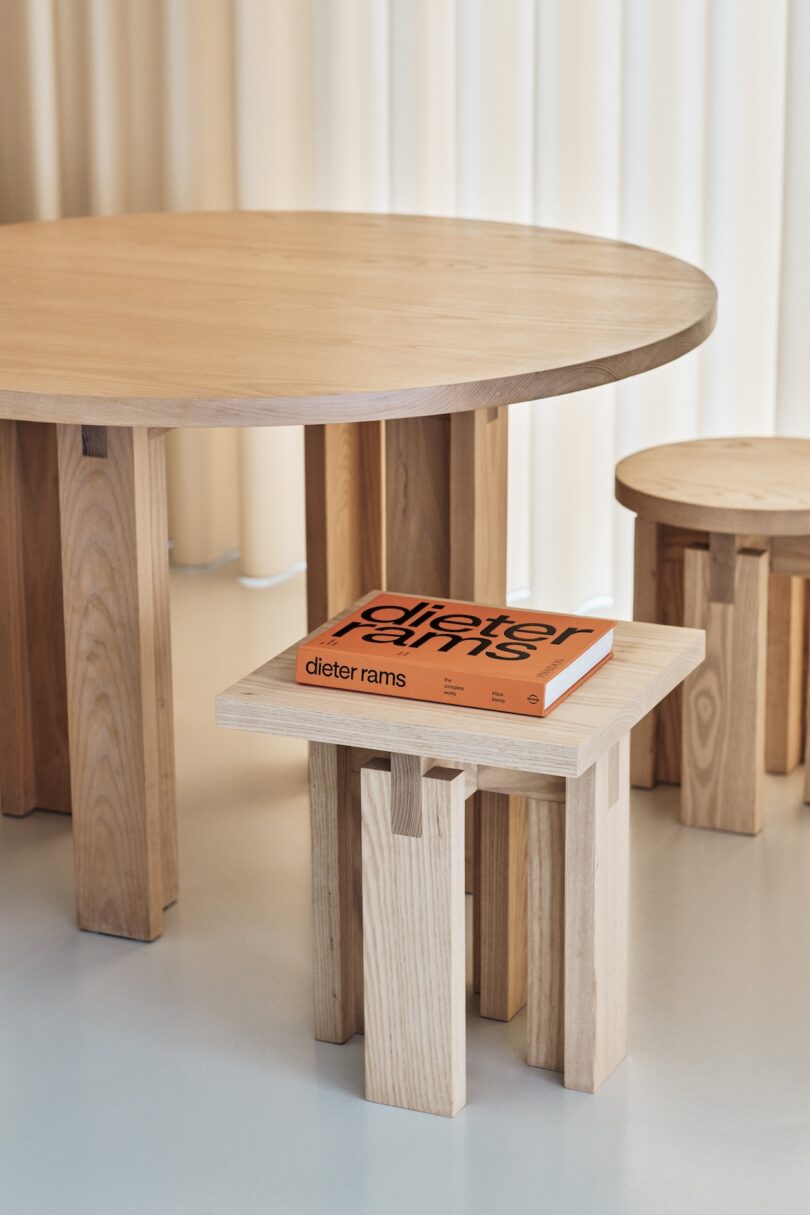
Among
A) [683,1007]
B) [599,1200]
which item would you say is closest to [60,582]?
[683,1007]

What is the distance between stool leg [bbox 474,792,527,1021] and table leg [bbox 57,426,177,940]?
1.31 ft

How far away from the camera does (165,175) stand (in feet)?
10.6

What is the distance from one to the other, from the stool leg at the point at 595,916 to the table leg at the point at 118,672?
552 millimetres

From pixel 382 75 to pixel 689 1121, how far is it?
201cm

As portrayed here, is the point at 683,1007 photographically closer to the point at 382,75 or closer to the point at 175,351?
the point at 175,351

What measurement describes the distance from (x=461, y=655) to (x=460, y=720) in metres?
0.09

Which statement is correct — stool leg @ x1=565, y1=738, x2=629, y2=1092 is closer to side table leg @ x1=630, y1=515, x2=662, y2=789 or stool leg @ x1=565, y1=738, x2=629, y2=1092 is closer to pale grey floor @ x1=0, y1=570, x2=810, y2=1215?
pale grey floor @ x1=0, y1=570, x2=810, y2=1215

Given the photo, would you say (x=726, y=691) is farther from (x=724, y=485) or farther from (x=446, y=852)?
(x=446, y=852)

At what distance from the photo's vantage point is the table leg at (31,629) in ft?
7.27

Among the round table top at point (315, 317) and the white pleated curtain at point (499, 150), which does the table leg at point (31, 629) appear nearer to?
the round table top at point (315, 317)

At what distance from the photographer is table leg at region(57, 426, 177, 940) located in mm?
1891

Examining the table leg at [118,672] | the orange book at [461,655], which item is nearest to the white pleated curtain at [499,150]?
the table leg at [118,672]

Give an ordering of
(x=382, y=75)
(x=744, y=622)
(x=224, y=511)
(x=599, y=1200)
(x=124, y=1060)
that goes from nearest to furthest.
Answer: (x=599, y=1200) < (x=124, y=1060) < (x=744, y=622) < (x=382, y=75) < (x=224, y=511)

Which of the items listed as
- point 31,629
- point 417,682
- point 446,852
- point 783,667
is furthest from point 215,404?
point 783,667
